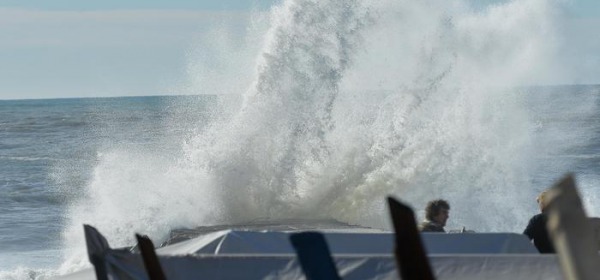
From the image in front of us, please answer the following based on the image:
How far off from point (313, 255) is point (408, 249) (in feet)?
3.89

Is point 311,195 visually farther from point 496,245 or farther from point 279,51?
point 496,245

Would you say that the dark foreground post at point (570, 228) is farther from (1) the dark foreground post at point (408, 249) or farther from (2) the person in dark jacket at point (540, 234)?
(2) the person in dark jacket at point (540, 234)

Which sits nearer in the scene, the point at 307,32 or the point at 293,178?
the point at 293,178

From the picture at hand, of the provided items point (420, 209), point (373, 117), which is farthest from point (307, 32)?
point (420, 209)

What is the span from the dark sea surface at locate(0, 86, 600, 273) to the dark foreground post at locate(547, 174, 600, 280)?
61.7 ft

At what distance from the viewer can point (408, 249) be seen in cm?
378

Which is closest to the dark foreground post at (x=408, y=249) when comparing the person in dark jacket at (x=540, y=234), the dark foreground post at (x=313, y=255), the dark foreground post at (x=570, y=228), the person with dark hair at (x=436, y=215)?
the dark foreground post at (x=570, y=228)

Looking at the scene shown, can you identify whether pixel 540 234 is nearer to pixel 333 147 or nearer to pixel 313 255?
pixel 313 255

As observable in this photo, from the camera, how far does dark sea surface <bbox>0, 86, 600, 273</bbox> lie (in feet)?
88.4

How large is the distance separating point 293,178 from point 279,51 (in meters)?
3.09

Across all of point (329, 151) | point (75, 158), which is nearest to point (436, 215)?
point (329, 151)

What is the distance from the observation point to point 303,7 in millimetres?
27344

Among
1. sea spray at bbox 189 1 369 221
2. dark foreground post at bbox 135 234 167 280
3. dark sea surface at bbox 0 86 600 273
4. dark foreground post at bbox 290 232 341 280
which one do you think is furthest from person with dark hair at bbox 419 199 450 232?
sea spray at bbox 189 1 369 221

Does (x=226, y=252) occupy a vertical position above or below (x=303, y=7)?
below
